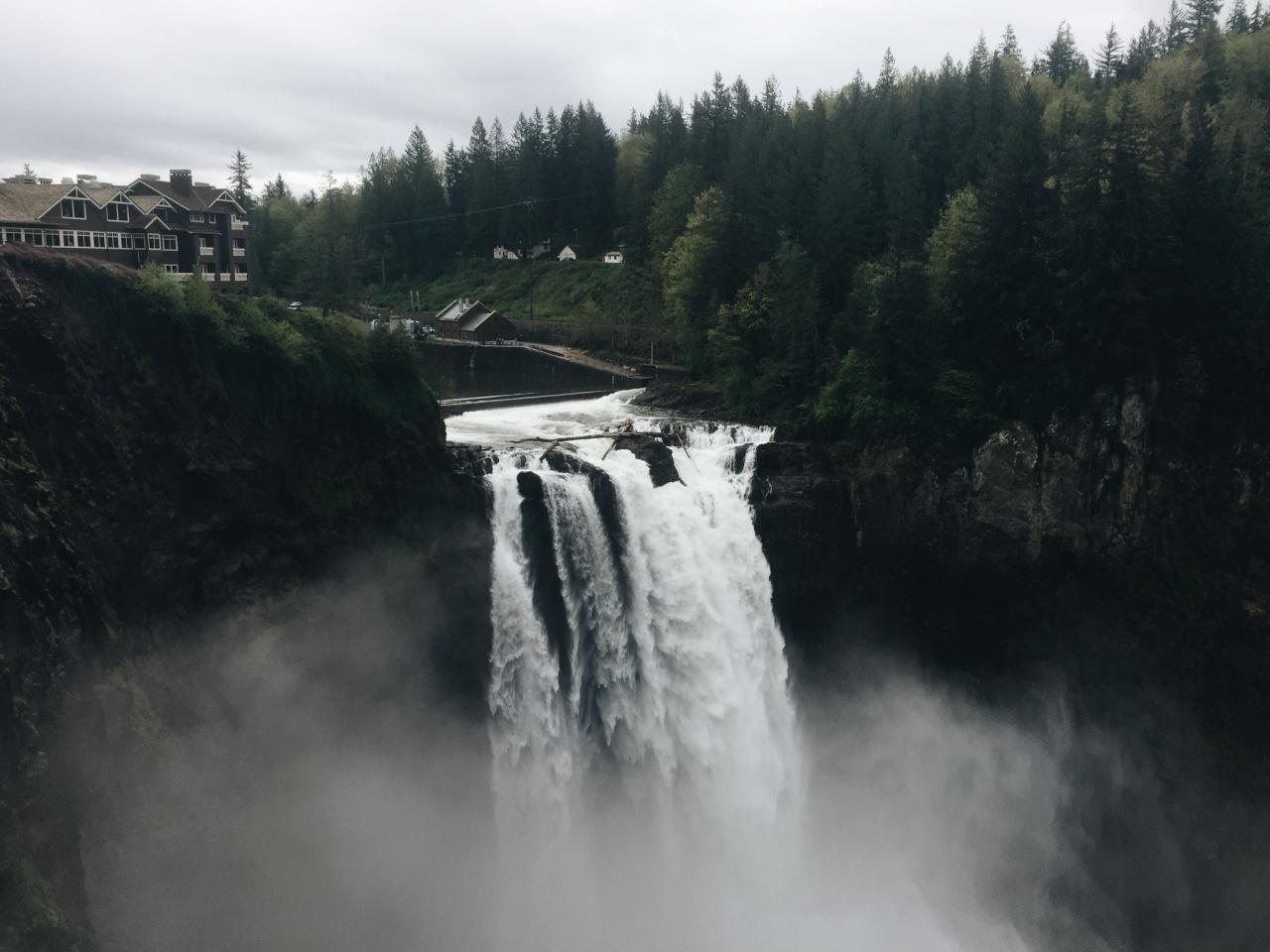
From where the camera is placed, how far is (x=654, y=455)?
33.6 meters

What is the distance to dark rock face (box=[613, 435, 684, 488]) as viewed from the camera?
3294 centimetres

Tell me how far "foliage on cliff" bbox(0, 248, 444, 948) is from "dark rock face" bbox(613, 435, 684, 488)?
7.33 meters

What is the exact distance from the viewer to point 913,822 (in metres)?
32.8

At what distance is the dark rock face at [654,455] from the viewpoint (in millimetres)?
32938

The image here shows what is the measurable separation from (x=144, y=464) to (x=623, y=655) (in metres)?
15.9

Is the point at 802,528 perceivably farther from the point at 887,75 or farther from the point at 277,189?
the point at 277,189

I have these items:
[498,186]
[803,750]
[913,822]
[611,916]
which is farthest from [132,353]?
[498,186]

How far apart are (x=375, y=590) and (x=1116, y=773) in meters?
27.3

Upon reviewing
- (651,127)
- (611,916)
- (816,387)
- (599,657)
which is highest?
(651,127)

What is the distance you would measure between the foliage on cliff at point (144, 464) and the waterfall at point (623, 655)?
184 inches

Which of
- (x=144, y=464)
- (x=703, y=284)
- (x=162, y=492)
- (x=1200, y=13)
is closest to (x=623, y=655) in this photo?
(x=162, y=492)

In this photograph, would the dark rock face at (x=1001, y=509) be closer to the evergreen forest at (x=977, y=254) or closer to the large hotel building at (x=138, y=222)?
the evergreen forest at (x=977, y=254)

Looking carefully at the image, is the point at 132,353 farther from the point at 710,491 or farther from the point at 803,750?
the point at 803,750

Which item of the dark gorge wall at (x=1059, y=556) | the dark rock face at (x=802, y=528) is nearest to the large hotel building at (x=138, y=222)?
the dark rock face at (x=802, y=528)
